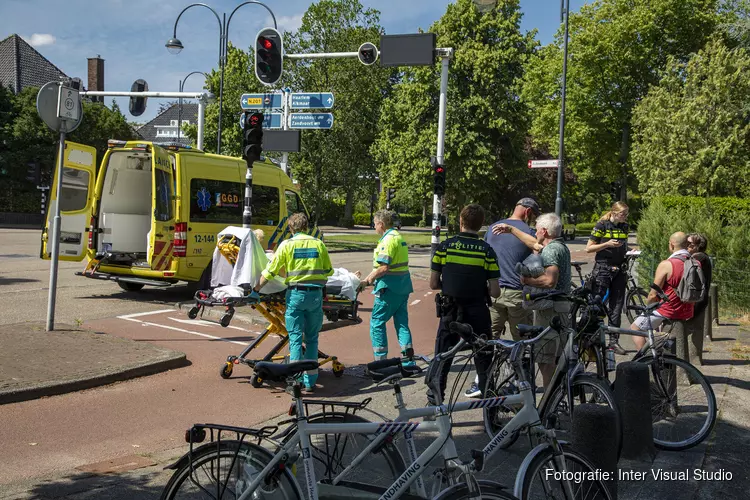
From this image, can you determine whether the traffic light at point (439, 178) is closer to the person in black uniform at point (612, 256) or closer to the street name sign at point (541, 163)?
the street name sign at point (541, 163)

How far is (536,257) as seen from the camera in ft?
19.5

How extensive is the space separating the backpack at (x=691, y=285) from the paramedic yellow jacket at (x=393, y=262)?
2.72 metres

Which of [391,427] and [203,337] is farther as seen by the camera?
[203,337]

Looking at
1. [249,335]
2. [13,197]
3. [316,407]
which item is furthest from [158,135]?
[316,407]

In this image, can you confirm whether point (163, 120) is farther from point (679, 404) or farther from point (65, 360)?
point (679, 404)

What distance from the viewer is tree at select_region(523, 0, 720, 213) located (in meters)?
37.0

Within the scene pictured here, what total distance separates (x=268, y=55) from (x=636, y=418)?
39.8 feet

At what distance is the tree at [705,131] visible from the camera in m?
29.4

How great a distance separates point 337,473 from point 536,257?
3.20 m

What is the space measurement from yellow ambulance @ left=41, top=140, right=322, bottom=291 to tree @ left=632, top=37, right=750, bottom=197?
21825mm

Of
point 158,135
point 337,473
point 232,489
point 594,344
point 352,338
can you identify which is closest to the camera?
point 232,489

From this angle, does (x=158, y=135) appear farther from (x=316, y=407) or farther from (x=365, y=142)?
(x=316, y=407)

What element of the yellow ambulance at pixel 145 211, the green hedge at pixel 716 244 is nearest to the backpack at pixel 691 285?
the yellow ambulance at pixel 145 211

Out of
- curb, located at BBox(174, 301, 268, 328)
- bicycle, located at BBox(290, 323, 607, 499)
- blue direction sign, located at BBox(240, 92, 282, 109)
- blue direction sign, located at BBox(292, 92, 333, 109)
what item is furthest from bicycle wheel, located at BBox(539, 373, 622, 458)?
blue direction sign, located at BBox(240, 92, 282, 109)
